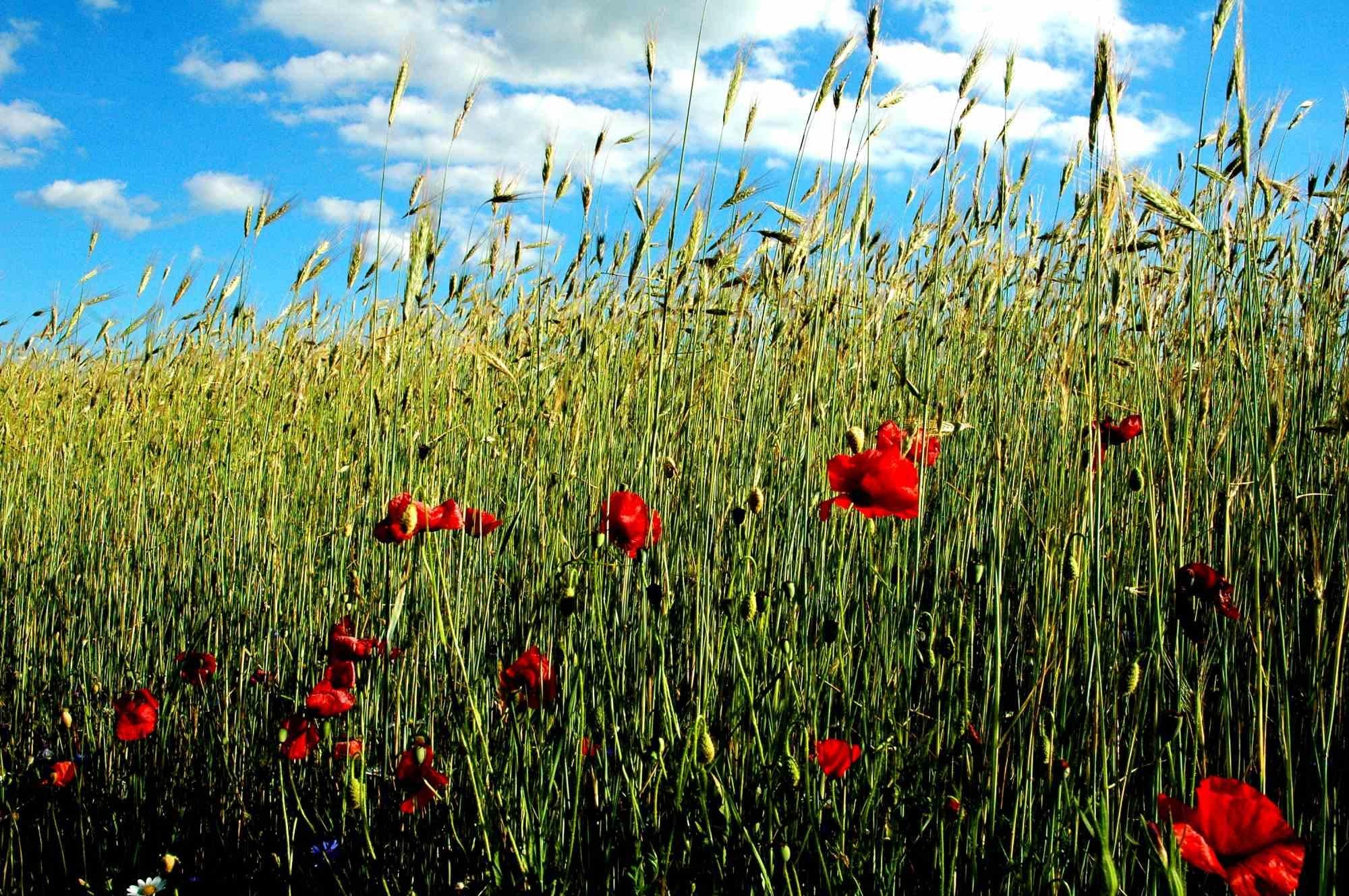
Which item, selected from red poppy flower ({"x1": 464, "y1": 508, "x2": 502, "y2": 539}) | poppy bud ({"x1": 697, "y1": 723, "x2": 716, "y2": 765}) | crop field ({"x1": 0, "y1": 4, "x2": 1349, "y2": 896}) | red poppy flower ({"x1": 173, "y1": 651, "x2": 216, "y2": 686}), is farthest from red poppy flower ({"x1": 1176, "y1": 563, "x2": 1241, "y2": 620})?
red poppy flower ({"x1": 173, "y1": 651, "x2": 216, "y2": 686})

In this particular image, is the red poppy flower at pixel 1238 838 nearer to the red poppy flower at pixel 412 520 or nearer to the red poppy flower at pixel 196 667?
the red poppy flower at pixel 412 520

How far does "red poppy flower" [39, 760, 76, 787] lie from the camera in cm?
160

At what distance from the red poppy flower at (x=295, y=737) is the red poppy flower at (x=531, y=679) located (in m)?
0.33

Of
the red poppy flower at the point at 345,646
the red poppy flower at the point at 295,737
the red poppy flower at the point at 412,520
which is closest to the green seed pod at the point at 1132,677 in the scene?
the red poppy flower at the point at 412,520

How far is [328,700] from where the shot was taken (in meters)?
1.22

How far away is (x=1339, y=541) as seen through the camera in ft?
4.63

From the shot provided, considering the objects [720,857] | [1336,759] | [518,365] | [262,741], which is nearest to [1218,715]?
[1336,759]

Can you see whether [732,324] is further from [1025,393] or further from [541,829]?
[541,829]

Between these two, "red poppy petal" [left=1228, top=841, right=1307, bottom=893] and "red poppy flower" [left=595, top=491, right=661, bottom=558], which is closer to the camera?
"red poppy petal" [left=1228, top=841, right=1307, bottom=893]

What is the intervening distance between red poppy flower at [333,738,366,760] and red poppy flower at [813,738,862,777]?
2.06 ft

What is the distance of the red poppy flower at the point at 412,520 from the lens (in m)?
1.01

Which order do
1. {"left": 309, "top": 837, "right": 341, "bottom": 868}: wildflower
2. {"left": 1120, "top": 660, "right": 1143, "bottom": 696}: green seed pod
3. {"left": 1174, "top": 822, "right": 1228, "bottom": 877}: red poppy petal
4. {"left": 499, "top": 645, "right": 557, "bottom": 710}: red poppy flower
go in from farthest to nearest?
{"left": 309, "top": 837, "right": 341, "bottom": 868}: wildflower → {"left": 499, "top": 645, "right": 557, "bottom": 710}: red poppy flower → {"left": 1120, "top": 660, "right": 1143, "bottom": 696}: green seed pod → {"left": 1174, "top": 822, "right": 1228, "bottom": 877}: red poppy petal

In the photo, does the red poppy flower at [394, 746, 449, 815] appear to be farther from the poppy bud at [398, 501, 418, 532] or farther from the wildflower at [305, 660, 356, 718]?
the poppy bud at [398, 501, 418, 532]

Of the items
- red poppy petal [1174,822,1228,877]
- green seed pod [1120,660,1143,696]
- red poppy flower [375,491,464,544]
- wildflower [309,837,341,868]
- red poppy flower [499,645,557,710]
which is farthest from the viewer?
wildflower [309,837,341,868]
